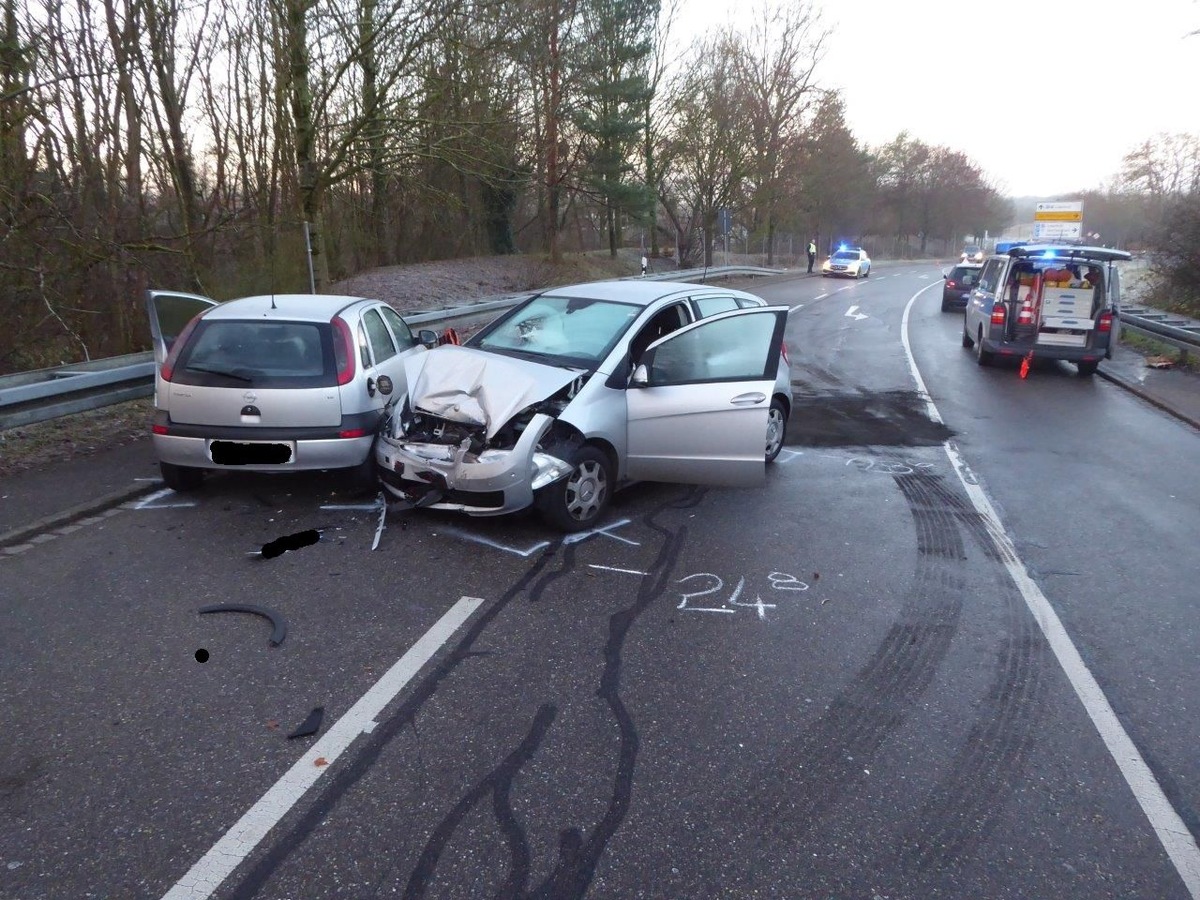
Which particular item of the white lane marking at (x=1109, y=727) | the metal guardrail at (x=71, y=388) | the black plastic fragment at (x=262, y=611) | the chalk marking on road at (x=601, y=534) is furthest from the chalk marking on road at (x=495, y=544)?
the metal guardrail at (x=71, y=388)

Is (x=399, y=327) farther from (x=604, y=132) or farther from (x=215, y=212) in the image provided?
(x=604, y=132)

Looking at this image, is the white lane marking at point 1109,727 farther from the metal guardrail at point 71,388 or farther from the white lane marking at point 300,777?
the metal guardrail at point 71,388

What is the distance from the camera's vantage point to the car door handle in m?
6.69

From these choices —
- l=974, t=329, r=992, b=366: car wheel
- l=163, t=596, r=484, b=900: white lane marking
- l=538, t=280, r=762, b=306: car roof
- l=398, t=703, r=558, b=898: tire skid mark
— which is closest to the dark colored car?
l=974, t=329, r=992, b=366: car wheel

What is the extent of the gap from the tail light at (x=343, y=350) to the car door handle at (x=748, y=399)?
286 centimetres

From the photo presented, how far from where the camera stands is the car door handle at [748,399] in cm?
669

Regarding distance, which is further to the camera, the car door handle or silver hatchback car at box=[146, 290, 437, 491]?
the car door handle

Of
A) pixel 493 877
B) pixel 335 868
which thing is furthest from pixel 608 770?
pixel 335 868

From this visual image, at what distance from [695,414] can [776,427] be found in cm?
214

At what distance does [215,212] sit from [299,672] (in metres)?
14.0

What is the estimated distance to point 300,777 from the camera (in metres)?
3.42

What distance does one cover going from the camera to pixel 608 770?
3506 millimetres

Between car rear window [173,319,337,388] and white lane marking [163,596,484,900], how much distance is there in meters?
2.59

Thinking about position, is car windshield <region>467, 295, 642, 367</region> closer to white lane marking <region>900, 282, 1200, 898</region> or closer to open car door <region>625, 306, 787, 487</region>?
open car door <region>625, 306, 787, 487</region>
